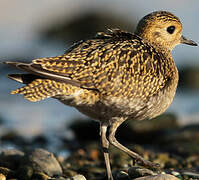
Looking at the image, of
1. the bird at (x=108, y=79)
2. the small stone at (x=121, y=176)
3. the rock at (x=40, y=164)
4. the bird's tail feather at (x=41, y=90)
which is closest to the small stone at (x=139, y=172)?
the small stone at (x=121, y=176)

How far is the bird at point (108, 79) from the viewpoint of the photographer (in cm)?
715

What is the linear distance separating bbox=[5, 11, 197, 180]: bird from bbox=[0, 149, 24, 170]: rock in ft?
5.73

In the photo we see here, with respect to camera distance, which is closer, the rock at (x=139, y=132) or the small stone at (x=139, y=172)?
the small stone at (x=139, y=172)

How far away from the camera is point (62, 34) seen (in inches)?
1126

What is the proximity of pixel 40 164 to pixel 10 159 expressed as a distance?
867 mm

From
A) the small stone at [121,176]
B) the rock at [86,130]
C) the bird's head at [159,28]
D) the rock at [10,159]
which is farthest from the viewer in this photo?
the rock at [86,130]

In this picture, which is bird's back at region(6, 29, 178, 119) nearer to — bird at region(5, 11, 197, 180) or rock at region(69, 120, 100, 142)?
→ bird at region(5, 11, 197, 180)

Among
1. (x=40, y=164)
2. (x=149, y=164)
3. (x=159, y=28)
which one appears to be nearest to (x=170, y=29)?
(x=159, y=28)

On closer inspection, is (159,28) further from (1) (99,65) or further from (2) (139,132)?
(2) (139,132)

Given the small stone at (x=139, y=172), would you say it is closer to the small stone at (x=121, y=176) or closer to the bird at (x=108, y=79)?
the small stone at (x=121, y=176)

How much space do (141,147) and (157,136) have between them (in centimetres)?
85

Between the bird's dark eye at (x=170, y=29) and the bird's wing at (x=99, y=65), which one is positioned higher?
the bird's dark eye at (x=170, y=29)

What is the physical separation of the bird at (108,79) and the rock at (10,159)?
1747 millimetres

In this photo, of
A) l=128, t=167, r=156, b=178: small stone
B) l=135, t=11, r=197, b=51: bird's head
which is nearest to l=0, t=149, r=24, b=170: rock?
l=128, t=167, r=156, b=178: small stone
